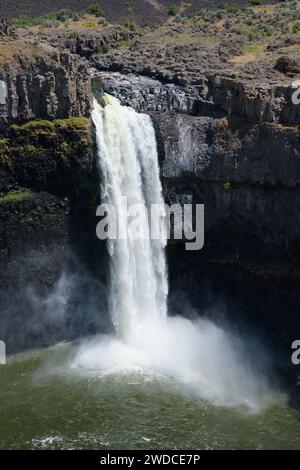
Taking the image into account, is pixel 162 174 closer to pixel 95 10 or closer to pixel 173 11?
pixel 95 10

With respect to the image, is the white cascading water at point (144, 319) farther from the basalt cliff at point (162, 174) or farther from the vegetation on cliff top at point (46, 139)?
the vegetation on cliff top at point (46, 139)

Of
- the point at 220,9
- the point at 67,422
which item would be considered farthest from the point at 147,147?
the point at 220,9

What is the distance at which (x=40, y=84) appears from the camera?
31812 millimetres

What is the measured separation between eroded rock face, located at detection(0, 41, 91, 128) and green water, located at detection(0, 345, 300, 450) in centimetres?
1343

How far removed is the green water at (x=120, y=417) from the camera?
87.8ft

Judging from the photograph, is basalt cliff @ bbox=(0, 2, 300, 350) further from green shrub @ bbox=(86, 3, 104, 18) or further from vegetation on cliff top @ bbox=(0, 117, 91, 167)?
green shrub @ bbox=(86, 3, 104, 18)

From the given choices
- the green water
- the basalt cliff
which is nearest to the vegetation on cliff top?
the basalt cliff

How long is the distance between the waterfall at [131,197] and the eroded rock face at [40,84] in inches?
70.0

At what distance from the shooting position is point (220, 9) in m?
58.7

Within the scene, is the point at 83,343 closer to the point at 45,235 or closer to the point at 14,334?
the point at 14,334

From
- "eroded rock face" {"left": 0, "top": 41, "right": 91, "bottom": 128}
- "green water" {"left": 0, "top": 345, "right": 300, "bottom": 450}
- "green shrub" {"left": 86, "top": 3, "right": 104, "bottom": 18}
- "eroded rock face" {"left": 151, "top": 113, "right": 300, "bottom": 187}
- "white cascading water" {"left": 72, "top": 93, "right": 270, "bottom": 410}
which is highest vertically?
"green shrub" {"left": 86, "top": 3, "right": 104, "bottom": 18}

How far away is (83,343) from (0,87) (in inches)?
572

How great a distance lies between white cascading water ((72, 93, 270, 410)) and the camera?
106 ft

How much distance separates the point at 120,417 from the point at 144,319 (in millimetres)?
8828
